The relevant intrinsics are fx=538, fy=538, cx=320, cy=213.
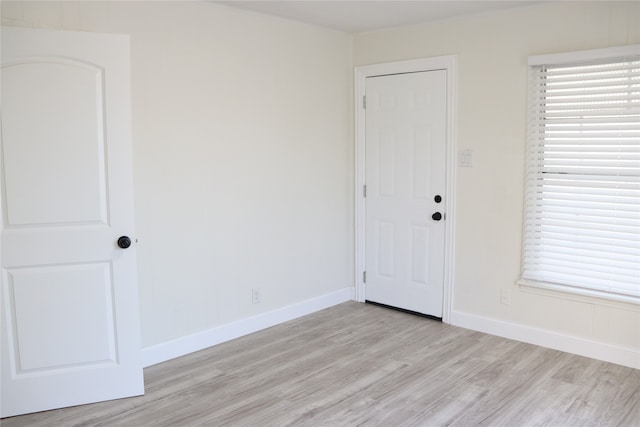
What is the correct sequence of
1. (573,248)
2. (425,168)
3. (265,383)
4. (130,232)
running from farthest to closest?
(425,168) < (573,248) < (265,383) < (130,232)

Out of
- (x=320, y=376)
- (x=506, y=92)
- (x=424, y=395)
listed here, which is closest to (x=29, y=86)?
(x=320, y=376)

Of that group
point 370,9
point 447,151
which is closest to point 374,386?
point 447,151

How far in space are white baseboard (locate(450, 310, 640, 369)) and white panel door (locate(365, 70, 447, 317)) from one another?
0.95 feet

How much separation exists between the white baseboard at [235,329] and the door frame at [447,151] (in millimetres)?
392

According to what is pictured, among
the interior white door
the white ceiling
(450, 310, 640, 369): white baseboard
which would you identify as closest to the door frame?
(450, 310, 640, 369): white baseboard

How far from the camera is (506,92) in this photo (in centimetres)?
391

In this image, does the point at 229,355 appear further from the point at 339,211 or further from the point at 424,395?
the point at 339,211

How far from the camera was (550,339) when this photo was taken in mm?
3842

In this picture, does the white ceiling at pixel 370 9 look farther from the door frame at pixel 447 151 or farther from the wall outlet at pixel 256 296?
the wall outlet at pixel 256 296

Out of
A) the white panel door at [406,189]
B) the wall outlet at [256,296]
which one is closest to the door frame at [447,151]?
the white panel door at [406,189]

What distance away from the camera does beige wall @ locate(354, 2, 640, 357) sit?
3561 millimetres

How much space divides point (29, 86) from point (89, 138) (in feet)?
1.23

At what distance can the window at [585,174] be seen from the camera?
3.43 metres

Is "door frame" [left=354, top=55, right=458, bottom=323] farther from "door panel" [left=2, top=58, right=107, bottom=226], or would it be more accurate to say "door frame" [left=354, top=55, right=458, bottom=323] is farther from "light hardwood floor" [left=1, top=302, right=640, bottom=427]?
"door panel" [left=2, top=58, right=107, bottom=226]
